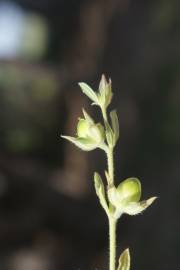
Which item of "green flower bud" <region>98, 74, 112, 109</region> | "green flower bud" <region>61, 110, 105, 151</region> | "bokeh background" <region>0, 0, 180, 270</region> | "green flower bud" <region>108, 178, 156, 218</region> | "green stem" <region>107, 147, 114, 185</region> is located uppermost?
"green flower bud" <region>98, 74, 112, 109</region>

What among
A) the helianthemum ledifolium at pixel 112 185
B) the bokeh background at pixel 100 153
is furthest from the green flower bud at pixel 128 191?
the bokeh background at pixel 100 153

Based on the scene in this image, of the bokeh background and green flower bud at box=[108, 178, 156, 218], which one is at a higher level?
green flower bud at box=[108, 178, 156, 218]

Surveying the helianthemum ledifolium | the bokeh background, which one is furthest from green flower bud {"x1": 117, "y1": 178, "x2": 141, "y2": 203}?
the bokeh background

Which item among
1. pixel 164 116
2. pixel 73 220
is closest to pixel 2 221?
pixel 73 220

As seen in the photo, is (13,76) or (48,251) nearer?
(48,251)

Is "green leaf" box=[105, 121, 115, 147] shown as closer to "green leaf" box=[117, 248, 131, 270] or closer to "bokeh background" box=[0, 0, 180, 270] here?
"green leaf" box=[117, 248, 131, 270]

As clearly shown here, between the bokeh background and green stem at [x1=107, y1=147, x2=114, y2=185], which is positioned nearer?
green stem at [x1=107, y1=147, x2=114, y2=185]

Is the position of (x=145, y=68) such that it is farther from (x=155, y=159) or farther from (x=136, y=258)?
(x=136, y=258)

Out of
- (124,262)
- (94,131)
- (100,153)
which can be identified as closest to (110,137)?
(94,131)

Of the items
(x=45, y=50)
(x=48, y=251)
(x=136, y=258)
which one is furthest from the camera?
(x=45, y=50)
